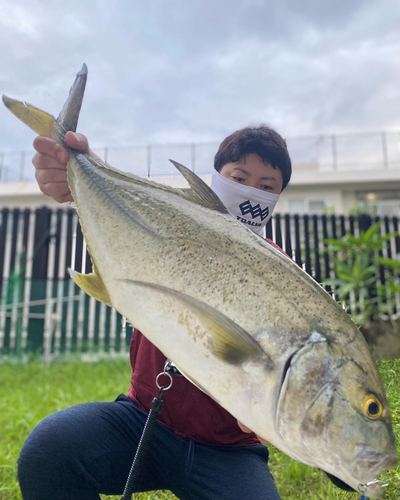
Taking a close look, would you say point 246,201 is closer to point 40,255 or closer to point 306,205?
point 40,255

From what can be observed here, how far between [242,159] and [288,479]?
65.2 inches

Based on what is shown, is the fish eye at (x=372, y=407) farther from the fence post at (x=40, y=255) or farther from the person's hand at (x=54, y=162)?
the fence post at (x=40, y=255)

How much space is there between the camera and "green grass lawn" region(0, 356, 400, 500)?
1.54 meters

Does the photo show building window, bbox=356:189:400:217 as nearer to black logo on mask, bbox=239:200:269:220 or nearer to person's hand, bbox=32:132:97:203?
black logo on mask, bbox=239:200:269:220

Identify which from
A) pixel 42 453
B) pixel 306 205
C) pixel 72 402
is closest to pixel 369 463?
pixel 42 453

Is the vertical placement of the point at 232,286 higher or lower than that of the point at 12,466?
higher

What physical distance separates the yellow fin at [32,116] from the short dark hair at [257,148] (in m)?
0.69

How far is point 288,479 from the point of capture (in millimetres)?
2133

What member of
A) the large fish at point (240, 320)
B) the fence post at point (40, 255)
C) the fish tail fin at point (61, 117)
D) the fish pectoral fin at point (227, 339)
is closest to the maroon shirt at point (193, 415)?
the large fish at point (240, 320)

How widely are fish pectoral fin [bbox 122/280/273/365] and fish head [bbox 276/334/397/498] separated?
97 millimetres

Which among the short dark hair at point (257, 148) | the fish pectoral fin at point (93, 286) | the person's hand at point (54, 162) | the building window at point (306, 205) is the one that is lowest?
the fish pectoral fin at point (93, 286)

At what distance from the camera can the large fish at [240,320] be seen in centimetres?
95

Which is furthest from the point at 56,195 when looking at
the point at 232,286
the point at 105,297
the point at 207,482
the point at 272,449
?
the point at 272,449

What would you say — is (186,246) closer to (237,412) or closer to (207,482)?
(237,412)
